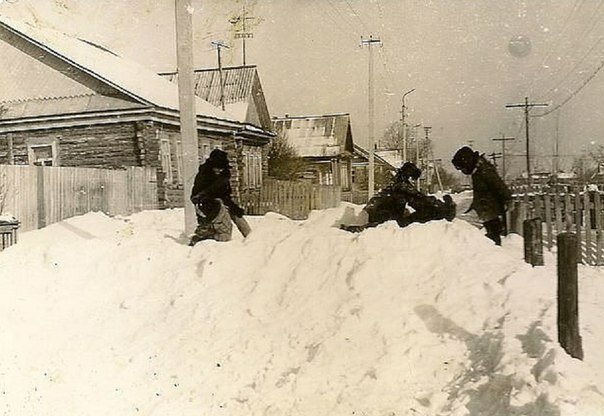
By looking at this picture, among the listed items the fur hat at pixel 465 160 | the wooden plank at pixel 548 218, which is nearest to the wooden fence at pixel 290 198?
the fur hat at pixel 465 160

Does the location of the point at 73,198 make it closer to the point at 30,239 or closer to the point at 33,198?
the point at 33,198

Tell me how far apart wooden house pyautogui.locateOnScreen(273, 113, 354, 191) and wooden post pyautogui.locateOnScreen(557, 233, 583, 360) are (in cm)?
307

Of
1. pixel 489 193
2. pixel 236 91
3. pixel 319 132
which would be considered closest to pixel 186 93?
pixel 319 132

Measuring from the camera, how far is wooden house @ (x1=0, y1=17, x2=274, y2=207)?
13.5m

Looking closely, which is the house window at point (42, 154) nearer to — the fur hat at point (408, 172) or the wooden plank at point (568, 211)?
the fur hat at point (408, 172)

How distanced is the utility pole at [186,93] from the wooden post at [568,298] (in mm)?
4228

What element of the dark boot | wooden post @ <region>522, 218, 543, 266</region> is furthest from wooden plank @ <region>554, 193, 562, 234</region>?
wooden post @ <region>522, 218, 543, 266</region>

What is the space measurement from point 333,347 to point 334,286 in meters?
0.76

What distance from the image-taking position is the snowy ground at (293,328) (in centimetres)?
400

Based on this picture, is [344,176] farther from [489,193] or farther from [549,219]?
[549,219]

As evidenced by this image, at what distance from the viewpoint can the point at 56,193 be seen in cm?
843

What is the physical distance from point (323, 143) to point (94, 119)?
928cm

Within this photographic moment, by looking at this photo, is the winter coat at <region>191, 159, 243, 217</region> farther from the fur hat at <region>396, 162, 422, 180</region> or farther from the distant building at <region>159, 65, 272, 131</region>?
the fur hat at <region>396, 162, 422, 180</region>

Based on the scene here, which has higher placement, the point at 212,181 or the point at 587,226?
the point at 212,181
